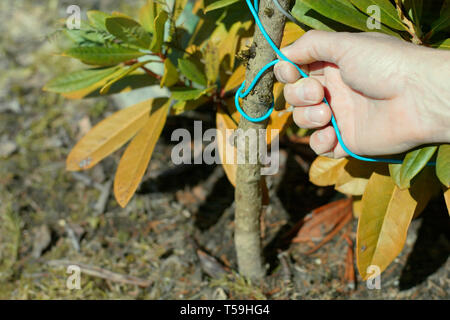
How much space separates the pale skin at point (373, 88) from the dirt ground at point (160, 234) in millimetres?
671

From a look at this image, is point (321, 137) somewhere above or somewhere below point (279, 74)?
below

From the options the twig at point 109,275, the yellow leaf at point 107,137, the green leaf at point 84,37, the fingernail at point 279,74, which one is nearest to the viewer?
the fingernail at point 279,74

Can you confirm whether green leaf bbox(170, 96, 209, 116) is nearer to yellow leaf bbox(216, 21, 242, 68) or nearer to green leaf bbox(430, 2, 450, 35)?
yellow leaf bbox(216, 21, 242, 68)

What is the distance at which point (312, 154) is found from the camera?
6.65 ft

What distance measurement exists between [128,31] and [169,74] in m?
0.19

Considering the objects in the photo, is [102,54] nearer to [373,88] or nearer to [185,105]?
[185,105]

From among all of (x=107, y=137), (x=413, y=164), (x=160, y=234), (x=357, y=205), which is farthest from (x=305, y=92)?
(x=160, y=234)

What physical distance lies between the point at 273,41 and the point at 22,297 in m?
1.42

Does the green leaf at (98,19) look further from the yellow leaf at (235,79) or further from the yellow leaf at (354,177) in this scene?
the yellow leaf at (354,177)

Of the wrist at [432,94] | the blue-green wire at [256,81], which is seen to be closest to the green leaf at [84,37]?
the blue-green wire at [256,81]

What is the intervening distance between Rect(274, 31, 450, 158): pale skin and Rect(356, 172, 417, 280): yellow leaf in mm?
158

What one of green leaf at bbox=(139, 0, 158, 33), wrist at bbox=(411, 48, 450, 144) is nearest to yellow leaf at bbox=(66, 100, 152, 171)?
green leaf at bbox=(139, 0, 158, 33)

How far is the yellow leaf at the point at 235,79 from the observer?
150 cm

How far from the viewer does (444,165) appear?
1079 millimetres
